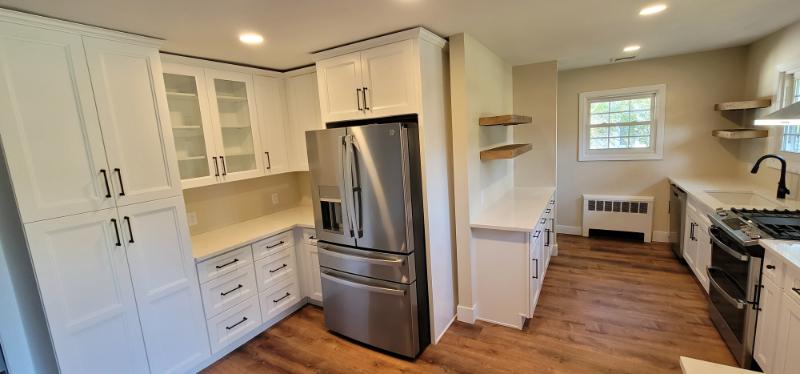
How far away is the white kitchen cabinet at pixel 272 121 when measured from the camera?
3.09 metres

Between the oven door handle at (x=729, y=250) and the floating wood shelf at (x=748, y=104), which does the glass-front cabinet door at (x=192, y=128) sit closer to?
the oven door handle at (x=729, y=250)

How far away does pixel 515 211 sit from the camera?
3000mm

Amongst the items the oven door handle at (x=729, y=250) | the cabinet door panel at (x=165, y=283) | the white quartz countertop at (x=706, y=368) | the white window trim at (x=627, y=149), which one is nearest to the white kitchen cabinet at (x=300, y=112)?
the cabinet door panel at (x=165, y=283)

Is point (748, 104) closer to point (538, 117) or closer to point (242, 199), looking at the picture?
point (538, 117)

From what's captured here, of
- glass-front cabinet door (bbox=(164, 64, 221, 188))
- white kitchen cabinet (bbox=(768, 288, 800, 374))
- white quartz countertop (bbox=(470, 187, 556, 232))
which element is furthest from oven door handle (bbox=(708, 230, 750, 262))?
glass-front cabinet door (bbox=(164, 64, 221, 188))

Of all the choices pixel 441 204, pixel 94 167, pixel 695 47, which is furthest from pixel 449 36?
pixel 695 47

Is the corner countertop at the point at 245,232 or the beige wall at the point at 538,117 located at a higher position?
the beige wall at the point at 538,117

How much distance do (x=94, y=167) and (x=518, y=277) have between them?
289cm

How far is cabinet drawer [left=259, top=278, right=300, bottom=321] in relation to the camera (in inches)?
112

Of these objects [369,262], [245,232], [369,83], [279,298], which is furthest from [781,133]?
[245,232]

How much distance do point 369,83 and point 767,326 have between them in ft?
9.21

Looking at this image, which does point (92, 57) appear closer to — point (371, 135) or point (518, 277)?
point (371, 135)

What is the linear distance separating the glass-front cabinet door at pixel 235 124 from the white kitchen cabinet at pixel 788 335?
3612 millimetres

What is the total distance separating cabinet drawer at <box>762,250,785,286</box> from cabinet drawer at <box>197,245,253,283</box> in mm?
3341
